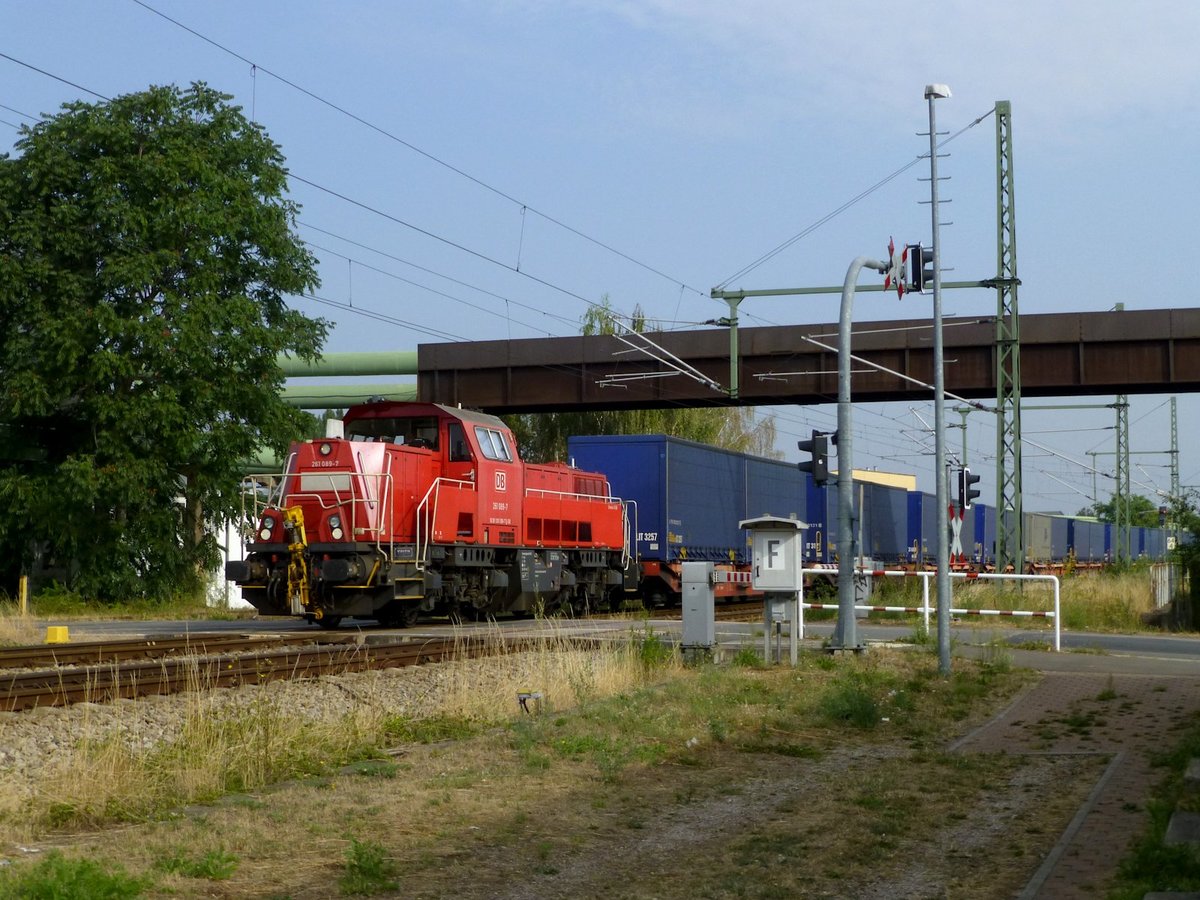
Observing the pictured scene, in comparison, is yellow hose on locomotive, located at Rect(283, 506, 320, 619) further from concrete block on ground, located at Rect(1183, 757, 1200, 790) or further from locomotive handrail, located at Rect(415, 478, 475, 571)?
concrete block on ground, located at Rect(1183, 757, 1200, 790)

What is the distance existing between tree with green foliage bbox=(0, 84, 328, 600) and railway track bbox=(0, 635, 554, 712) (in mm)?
13414

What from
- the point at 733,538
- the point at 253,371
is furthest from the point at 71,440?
the point at 733,538

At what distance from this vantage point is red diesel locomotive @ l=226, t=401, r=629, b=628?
21719mm

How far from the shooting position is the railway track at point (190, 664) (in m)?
13.3

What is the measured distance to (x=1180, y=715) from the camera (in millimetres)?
13133

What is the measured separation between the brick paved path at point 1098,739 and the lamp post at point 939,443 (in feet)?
4.14

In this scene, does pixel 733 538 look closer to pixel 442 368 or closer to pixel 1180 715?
pixel 442 368

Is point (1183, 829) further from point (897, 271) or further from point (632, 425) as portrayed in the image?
point (632, 425)

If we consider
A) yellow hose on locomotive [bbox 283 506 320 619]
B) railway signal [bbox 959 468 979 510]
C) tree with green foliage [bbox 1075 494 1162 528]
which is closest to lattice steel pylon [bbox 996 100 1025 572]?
railway signal [bbox 959 468 979 510]

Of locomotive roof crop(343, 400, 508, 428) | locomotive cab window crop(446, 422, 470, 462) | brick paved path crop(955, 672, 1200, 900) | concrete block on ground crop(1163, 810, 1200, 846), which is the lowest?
brick paved path crop(955, 672, 1200, 900)

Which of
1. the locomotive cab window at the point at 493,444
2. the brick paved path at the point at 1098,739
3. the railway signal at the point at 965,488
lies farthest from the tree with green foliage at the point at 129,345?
the brick paved path at the point at 1098,739

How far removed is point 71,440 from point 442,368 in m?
10.5

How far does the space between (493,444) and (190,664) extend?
11013mm

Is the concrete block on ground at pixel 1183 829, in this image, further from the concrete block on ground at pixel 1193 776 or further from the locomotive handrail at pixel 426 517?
the locomotive handrail at pixel 426 517
